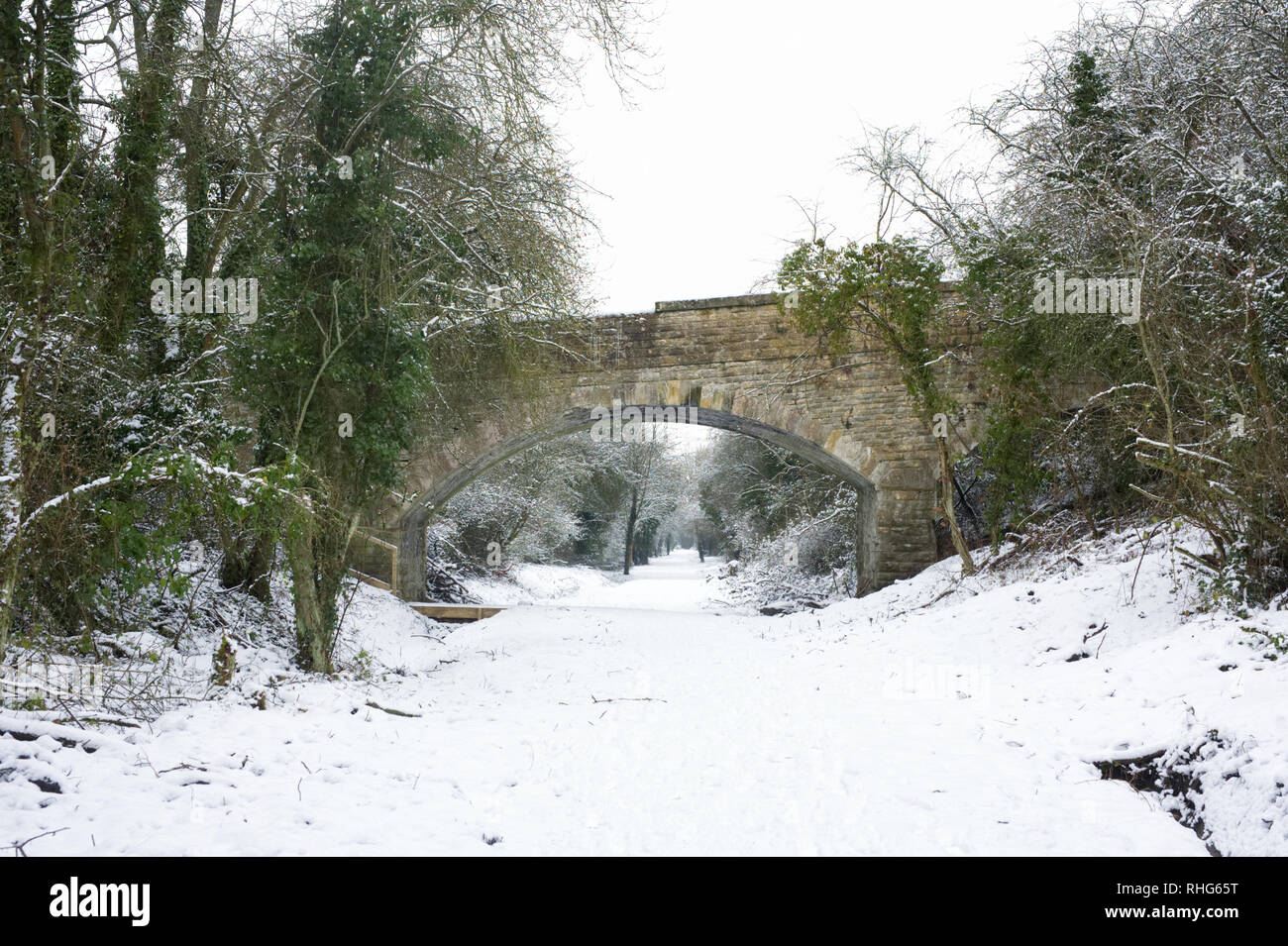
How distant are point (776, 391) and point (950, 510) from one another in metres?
3.02

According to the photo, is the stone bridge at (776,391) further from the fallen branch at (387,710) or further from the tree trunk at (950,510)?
the fallen branch at (387,710)

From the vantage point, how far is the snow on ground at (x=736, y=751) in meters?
3.21

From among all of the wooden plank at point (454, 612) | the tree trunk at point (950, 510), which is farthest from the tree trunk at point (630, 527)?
the tree trunk at point (950, 510)

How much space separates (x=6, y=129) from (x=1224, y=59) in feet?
27.9

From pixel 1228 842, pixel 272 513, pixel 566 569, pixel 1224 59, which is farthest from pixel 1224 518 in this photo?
pixel 566 569

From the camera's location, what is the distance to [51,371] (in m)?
5.33

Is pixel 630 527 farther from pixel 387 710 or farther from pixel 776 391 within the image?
pixel 387 710

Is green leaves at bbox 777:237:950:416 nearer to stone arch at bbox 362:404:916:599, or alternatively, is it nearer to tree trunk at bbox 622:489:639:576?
stone arch at bbox 362:404:916:599

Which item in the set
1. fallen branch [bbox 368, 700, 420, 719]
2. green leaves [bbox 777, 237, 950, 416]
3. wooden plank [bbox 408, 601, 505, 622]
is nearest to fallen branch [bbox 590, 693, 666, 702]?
fallen branch [bbox 368, 700, 420, 719]

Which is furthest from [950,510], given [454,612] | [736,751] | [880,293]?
[454,612]

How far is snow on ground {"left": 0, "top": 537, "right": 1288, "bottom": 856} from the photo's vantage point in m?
3.21

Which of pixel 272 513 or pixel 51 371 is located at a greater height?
pixel 51 371

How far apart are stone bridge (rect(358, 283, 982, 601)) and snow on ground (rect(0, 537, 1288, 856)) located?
4.31 meters
